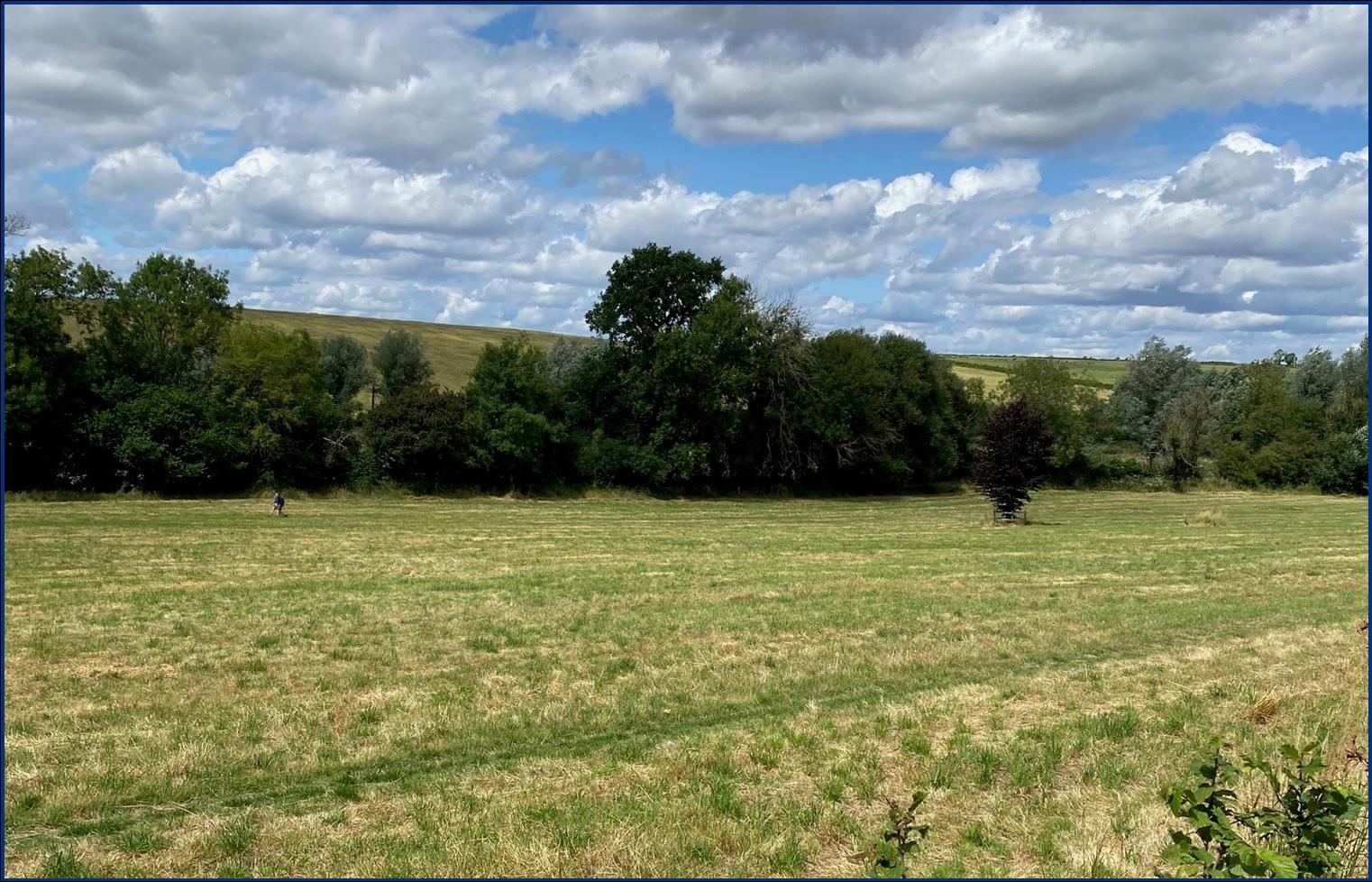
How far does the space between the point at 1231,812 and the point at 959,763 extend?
381cm

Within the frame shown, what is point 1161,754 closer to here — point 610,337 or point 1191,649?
point 1191,649

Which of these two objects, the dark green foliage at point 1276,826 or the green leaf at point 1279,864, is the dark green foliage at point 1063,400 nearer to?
the dark green foliage at point 1276,826

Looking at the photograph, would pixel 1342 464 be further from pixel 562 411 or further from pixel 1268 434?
pixel 562 411

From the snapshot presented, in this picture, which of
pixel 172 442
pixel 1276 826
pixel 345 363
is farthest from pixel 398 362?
pixel 1276 826

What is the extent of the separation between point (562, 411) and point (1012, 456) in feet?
102

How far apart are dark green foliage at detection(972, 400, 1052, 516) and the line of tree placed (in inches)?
6.5

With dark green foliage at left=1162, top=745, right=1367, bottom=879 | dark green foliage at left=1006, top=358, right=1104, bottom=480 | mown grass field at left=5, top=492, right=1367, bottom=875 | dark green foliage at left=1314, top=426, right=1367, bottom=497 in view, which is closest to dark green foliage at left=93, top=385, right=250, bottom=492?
mown grass field at left=5, top=492, right=1367, bottom=875

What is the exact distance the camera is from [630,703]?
40.2 feet

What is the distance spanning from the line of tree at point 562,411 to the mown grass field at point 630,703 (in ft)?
75.5

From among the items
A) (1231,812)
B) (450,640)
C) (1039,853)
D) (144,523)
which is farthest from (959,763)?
(144,523)

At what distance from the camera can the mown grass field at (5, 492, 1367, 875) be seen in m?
7.70

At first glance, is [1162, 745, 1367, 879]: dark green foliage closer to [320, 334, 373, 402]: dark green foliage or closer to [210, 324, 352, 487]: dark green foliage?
[210, 324, 352, 487]: dark green foliage

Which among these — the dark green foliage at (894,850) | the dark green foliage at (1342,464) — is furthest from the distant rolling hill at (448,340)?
the dark green foliage at (894,850)

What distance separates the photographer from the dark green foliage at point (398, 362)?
8706 cm
